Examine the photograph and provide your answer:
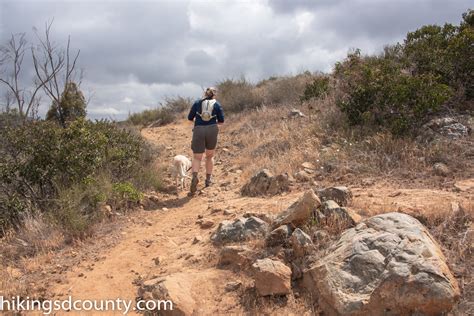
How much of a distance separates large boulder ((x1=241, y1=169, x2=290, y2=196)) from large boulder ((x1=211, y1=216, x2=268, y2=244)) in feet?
Answer: 4.37

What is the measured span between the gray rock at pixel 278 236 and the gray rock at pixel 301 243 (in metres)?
0.17

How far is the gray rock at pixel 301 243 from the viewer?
12.9 feet

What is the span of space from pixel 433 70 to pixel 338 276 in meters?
5.64

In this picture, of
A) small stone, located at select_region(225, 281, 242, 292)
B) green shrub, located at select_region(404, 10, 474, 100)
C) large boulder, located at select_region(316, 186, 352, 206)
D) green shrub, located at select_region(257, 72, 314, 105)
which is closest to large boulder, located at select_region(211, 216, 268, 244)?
small stone, located at select_region(225, 281, 242, 292)

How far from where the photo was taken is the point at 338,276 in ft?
11.4

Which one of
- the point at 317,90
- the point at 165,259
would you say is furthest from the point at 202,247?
the point at 317,90

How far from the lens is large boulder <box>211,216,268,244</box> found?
450 cm

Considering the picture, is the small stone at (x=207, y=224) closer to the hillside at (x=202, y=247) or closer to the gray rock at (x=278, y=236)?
the hillside at (x=202, y=247)

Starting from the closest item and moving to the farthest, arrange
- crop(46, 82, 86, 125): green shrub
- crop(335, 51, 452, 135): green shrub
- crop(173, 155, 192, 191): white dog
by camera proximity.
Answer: crop(335, 51, 452, 135): green shrub → crop(173, 155, 192, 191): white dog → crop(46, 82, 86, 125): green shrub

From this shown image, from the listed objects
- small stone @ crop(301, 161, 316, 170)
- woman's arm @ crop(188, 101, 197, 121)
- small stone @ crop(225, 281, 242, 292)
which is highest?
woman's arm @ crop(188, 101, 197, 121)

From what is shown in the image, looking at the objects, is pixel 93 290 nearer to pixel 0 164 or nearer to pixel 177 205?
pixel 177 205

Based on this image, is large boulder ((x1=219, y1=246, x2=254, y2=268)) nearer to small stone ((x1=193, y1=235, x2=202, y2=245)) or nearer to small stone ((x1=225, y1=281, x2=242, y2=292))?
small stone ((x1=225, y1=281, x2=242, y2=292))

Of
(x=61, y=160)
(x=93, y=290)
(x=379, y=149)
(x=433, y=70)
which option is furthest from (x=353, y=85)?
(x=93, y=290)

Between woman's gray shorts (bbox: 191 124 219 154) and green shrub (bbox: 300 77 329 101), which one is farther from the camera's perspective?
green shrub (bbox: 300 77 329 101)
